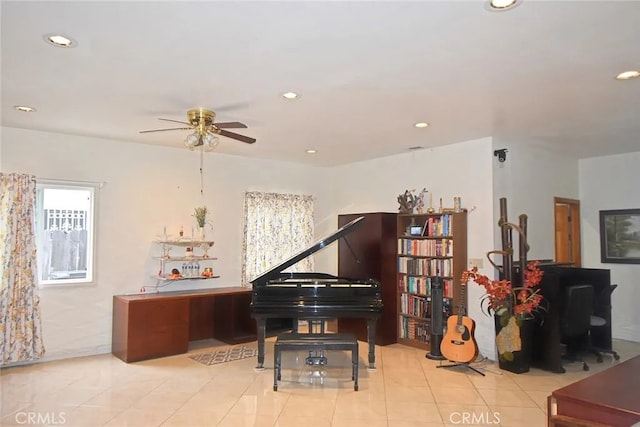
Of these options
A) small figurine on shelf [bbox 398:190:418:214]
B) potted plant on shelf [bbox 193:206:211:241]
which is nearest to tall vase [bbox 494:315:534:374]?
small figurine on shelf [bbox 398:190:418:214]

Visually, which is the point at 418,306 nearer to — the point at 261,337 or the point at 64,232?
the point at 261,337

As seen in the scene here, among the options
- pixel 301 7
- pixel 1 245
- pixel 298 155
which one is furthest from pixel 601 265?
pixel 1 245

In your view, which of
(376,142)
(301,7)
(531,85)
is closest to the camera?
(301,7)

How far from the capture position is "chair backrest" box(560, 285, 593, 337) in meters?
4.64

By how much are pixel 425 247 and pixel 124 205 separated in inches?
157

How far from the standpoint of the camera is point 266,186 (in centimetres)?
671

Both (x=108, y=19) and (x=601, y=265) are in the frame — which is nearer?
(x=108, y=19)

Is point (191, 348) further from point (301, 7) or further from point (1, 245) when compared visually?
point (301, 7)

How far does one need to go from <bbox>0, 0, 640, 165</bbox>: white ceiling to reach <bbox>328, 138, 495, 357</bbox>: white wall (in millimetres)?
526

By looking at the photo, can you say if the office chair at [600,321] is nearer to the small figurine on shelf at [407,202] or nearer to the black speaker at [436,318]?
the black speaker at [436,318]

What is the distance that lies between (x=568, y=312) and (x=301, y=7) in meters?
4.30

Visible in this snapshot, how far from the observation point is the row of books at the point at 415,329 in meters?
5.64

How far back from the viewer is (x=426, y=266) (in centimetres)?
567

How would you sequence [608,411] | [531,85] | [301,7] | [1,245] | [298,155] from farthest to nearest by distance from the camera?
1. [298,155]
2. [1,245]
3. [531,85]
4. [301,7]
5. [608,411]
